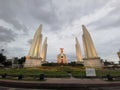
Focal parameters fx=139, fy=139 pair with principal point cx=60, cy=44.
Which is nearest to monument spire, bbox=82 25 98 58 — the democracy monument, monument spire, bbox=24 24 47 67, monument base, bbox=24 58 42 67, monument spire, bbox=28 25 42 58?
the democracy monument

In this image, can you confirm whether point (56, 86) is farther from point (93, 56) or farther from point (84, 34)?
point (84, 34)

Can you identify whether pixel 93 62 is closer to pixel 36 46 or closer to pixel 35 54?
pixel 35 54

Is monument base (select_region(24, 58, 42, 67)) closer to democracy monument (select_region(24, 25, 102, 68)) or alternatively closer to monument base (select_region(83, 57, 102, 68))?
democracy monument (select_region(24, 25, 102, 68))

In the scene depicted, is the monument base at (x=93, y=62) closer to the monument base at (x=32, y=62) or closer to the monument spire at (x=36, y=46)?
the monument base at (x=32, y=62)

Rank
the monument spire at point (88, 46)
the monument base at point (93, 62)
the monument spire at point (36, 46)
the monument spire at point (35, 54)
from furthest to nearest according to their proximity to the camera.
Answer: the monument spire at point (36, 46)
the monument spire at point (35, 54)
the monument spire at point (88, 46)
the monument base at point (93, 62)

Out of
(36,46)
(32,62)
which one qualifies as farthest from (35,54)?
(32,62)

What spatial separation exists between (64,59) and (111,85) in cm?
7065

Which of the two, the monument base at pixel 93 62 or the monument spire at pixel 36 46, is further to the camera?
the monument spire at pixel 36 46

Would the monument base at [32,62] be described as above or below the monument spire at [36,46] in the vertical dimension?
below

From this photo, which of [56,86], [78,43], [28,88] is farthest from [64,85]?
[78,43]

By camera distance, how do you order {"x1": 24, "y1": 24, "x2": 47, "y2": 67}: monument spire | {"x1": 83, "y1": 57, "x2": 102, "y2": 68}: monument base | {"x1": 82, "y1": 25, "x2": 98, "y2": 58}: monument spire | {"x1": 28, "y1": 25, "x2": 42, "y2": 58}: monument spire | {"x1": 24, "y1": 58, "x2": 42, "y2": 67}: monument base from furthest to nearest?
{"x1": 28, "y1": 25, "x2": 42, "y2": 58}: monument spire
{"x1": 24, "y1": 24, "x2": 47, "y2": 67}: monument spire
{"x1": 82, "y1": 25, "x2": 98, "y2": 58}: monument spire
{"x1": 24, "y1": 58, "x2": 42, "y2": 67}: monument base
{"x1": 83, "y1": 57, "x2": 102, "y2": 68}: monument base

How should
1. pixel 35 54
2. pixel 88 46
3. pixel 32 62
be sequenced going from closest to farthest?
pixel 32 62
pixel 88 46
pixel 35 54

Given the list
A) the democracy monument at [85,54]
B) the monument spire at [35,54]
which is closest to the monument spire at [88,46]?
the democracy monument at [85,54]

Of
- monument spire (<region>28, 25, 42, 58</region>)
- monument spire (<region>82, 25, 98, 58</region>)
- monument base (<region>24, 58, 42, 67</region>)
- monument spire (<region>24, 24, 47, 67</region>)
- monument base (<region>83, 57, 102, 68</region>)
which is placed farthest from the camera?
monument spire (<region>28, 25, 42, 58</region>)
